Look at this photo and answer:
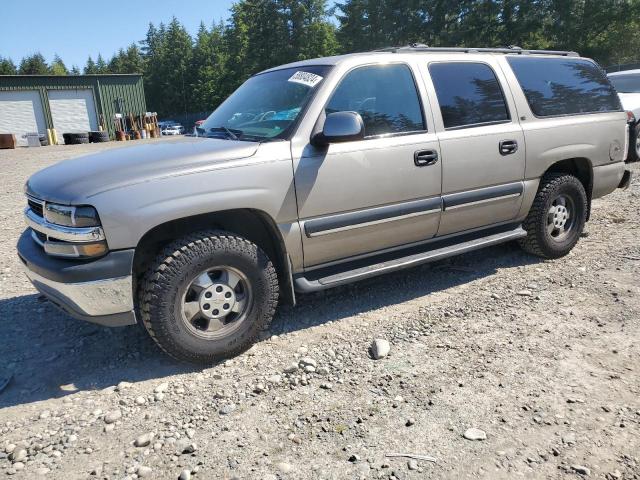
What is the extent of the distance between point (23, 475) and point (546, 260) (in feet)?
14.9

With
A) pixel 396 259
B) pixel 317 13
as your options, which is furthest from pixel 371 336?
pixel 317 13

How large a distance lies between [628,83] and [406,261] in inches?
427

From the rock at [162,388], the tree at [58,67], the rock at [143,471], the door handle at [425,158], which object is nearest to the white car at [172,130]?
the door handle at [425,158]

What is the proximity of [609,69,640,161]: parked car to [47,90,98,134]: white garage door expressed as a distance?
34147 mm

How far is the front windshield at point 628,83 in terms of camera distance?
11562 mm

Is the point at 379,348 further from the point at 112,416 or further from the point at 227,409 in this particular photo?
the point at 112,416

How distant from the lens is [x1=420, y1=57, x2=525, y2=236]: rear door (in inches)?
157

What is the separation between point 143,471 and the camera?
2.34 metres

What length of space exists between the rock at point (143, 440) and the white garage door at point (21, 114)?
37.1m

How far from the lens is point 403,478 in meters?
Answer: 2.23

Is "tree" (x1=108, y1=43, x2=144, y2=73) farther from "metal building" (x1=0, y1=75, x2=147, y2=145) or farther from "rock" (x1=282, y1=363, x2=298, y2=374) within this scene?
"rock" (x1=282, y1=363, x2=298, y2=374)

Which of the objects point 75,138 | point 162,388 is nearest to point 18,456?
point 162,388

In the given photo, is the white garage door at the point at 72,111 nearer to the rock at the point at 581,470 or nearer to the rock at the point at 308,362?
the rock at the point at 308,362

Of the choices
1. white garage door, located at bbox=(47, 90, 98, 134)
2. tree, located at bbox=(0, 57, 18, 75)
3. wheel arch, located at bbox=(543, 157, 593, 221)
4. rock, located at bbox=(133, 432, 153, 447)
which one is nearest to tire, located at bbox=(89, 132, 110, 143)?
white garage door, located at bbox=(47, 90, 98, 134)
